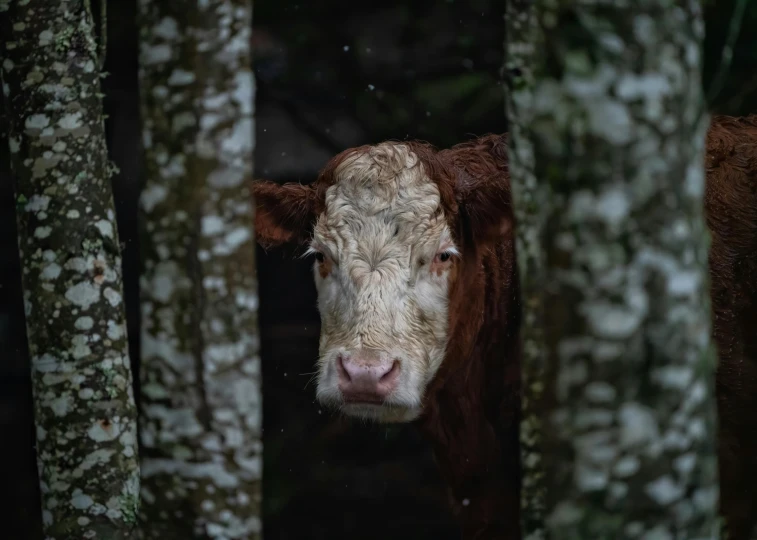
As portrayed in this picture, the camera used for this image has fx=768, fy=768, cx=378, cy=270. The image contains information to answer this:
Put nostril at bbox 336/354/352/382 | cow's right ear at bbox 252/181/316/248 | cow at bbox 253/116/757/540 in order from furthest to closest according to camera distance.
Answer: cow's right ear at bbox 252/181/316/248
cow at bbox 253/116/757/540
nostril at bbox 336/354/352/382

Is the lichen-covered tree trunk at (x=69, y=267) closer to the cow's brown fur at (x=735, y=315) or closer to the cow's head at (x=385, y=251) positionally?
the cow's head at (x=385, y=251)

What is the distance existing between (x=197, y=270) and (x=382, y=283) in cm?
110

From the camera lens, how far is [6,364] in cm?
318

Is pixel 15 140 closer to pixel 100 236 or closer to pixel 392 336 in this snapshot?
pixel 100 236

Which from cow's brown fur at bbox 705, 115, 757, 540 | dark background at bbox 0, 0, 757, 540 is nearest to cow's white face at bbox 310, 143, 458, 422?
dark background at bbox 0, 0, 757, 540

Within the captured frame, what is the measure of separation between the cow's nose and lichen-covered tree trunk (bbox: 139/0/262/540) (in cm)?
67

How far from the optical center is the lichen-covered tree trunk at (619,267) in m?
0.90

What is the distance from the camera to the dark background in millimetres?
3250

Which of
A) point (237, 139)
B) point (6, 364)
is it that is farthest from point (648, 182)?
point (6, 364)

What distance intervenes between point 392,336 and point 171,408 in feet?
3.31

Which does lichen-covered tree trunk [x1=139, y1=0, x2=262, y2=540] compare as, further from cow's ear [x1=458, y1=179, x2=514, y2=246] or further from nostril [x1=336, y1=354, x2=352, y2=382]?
cow's ear [x1=458, y1=179, x2=514, y2=246]

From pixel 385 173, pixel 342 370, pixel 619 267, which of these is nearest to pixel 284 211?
pixel 385 173

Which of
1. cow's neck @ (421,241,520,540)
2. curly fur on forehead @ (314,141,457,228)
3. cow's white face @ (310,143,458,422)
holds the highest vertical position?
curly fur on forehead @ (314,141,457,228)

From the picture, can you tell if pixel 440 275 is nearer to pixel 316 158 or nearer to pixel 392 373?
pixel 392 373
